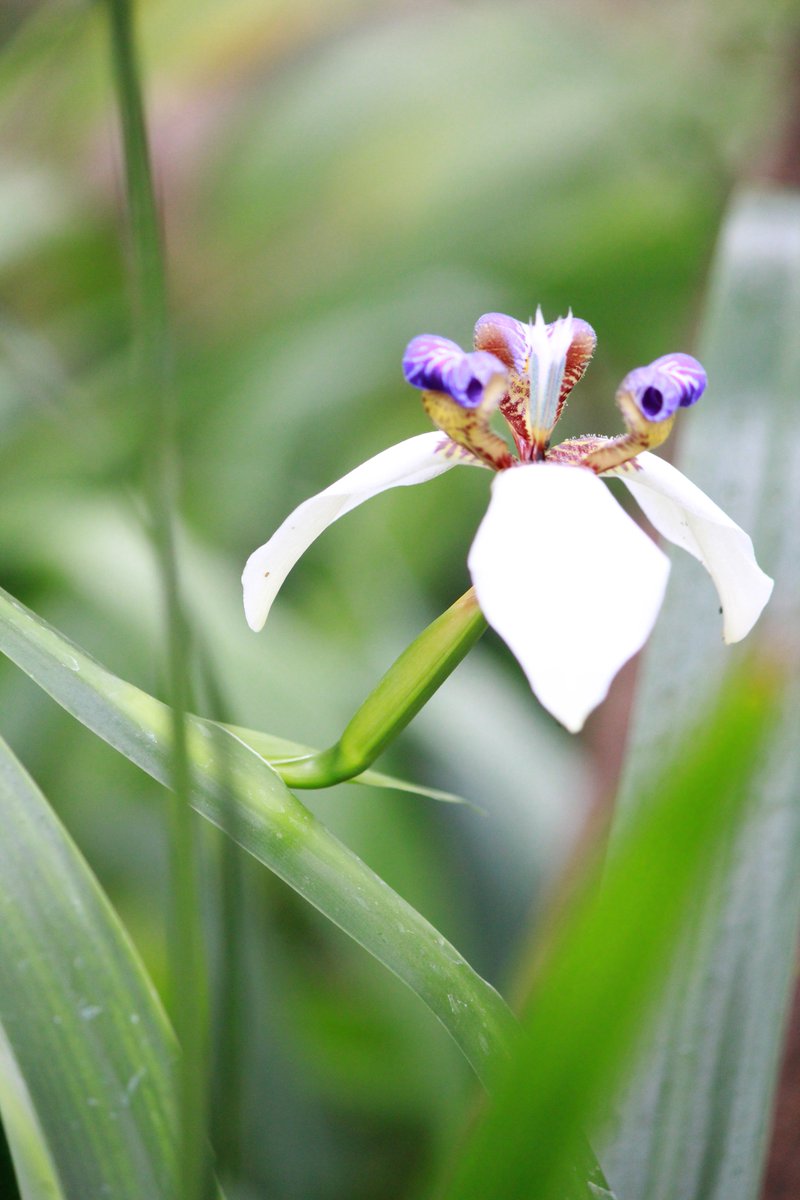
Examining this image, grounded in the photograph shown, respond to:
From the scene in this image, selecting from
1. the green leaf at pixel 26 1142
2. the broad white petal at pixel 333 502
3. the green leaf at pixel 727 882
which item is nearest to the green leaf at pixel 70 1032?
the green leaf at pixel 26 1142

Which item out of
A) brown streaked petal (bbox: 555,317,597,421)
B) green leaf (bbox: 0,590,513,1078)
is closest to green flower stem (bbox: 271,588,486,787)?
green leaf (bbox: 0,590,513,1078)

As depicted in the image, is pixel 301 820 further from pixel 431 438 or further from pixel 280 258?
pixel 280 258

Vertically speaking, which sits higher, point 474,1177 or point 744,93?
point 744,93

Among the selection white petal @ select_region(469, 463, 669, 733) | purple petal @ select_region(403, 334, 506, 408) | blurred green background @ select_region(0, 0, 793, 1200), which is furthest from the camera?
blurred green background @ select_region(0, 0, 793, 1200)

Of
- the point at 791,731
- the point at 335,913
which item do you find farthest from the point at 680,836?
the point at 791,731

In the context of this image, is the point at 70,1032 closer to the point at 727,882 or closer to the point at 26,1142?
the point at 26,1142

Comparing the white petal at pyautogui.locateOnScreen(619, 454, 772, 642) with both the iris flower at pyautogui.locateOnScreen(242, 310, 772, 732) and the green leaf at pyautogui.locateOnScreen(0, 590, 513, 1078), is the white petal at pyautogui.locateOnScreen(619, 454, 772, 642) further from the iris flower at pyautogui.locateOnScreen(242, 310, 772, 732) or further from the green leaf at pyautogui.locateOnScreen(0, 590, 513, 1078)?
the green leaf at pyautogui.locateOnScreen(0, 590, 513, 1078)
